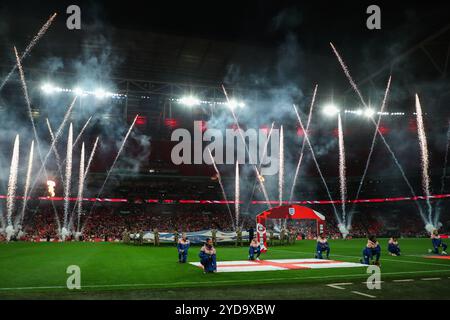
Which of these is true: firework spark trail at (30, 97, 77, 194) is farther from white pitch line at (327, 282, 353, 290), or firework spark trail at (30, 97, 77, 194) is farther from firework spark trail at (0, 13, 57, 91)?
white pitch line at (327, 282, 353, 290)

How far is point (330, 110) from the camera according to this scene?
163 feet

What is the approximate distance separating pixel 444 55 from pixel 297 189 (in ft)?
101

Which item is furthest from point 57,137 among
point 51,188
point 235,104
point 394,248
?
point 394,248

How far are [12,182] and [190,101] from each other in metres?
25.0

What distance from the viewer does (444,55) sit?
3177cm

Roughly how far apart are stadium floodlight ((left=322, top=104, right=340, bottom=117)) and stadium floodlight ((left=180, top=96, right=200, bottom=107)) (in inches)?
685

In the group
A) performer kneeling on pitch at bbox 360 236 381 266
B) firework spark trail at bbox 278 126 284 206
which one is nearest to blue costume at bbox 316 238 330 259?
performer kneeling on pitch at bbox 360 236 381 266

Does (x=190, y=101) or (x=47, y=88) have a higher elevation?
(x=47, y=88)

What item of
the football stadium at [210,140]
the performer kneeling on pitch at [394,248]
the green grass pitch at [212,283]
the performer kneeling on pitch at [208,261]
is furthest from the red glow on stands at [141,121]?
the performer kneeling on pitch at [208,261]

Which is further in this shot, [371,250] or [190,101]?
[190,101]

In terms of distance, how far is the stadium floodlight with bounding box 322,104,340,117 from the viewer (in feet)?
162

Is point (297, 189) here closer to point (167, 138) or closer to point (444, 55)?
point (167, 138)

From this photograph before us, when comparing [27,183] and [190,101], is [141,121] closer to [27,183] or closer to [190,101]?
[190,101]
